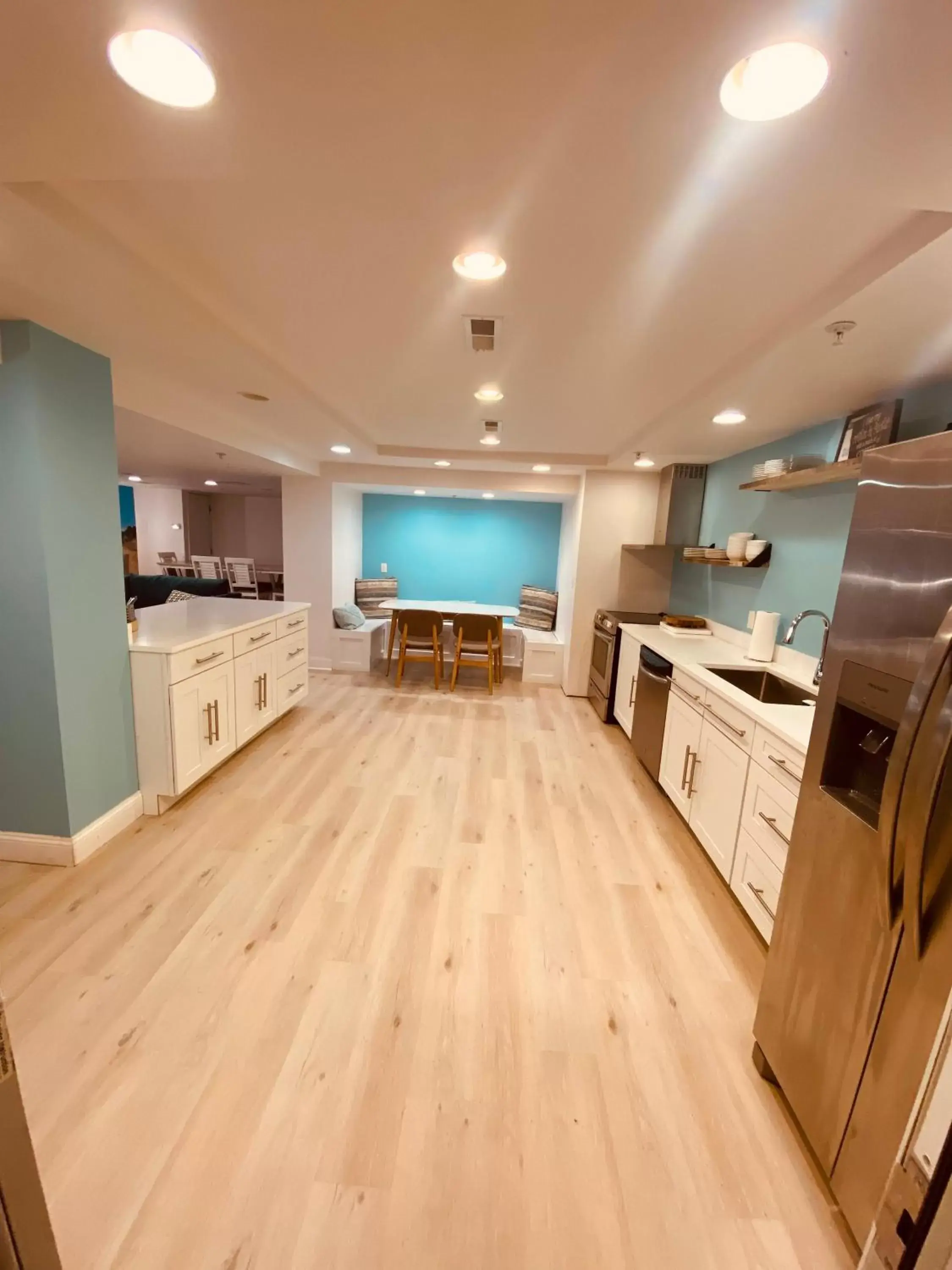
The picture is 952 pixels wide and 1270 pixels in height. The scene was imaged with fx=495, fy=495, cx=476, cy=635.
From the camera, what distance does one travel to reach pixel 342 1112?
1325 millimetres

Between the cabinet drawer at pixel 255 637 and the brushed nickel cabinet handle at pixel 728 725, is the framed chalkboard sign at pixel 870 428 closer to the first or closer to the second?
the brushed nickel cabinet handle at pixel 728 725

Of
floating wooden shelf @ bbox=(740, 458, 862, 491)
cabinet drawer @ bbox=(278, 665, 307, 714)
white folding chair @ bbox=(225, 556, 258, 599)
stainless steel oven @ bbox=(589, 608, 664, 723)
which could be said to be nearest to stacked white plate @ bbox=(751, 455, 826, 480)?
floating wooden shelf @ bbox=(740, 458, 862, 491)

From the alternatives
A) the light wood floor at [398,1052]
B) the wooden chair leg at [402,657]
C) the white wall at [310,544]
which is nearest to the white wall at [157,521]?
the white wall at [310,544]

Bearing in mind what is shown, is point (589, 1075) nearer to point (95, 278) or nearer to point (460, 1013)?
point (460, 1013)

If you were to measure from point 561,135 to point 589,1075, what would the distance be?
2291mm

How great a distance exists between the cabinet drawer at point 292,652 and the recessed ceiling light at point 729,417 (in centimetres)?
320

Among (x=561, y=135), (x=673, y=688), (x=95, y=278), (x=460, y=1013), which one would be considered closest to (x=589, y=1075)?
(x=460, y=1013)

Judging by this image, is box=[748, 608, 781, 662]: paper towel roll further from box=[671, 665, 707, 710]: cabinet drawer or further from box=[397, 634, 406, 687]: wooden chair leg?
box=[397, 634, 406, 687]: wooden chair leg

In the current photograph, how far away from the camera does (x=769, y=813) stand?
192 cm

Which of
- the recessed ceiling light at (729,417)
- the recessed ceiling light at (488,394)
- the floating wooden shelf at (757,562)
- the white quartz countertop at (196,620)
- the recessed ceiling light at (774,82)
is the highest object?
the recessed ceiling light at (488,394)

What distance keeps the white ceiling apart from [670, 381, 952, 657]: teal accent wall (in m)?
0.29

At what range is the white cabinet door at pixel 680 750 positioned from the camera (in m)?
2.64

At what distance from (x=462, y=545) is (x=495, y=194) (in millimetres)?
5199

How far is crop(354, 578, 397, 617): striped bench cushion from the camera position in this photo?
19.7 ft
